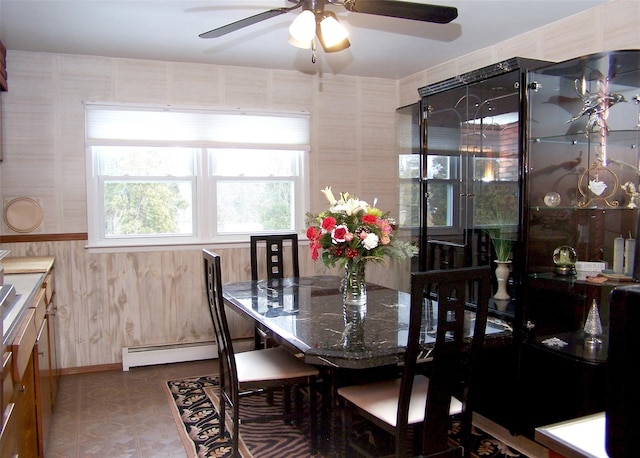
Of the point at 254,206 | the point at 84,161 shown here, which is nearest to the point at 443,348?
the point at 254,206

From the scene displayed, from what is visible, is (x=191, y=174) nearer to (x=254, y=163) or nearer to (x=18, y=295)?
(x=254, y=163)

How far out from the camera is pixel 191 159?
14.1ft

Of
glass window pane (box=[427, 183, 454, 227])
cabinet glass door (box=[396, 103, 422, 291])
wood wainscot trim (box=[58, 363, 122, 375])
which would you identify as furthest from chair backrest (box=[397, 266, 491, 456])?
wood wainscot trim (box=[58, 363, 122, 375])

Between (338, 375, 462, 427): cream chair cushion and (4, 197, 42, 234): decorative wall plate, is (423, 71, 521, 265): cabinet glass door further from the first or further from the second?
(4, 197, 42, 234): decorative wall plate

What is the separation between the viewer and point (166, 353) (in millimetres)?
4168

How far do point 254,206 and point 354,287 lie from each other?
6.61 feet

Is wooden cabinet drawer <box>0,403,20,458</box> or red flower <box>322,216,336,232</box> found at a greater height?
red flower <box>322,216,336,232</box>

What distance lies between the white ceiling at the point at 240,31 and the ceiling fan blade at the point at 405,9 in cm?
61

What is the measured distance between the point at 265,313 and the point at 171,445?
0.95 metres

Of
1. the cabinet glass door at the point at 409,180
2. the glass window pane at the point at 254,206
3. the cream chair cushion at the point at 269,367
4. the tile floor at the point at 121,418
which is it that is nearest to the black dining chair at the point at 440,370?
the cream chair cushion at the point at 269,367

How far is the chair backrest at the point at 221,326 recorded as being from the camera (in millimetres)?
2521

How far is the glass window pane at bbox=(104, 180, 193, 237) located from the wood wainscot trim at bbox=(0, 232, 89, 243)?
204 millimetres

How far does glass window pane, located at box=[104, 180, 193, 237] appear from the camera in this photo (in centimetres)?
410

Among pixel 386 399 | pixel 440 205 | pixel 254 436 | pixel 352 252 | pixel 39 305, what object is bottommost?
pixel 254 436
